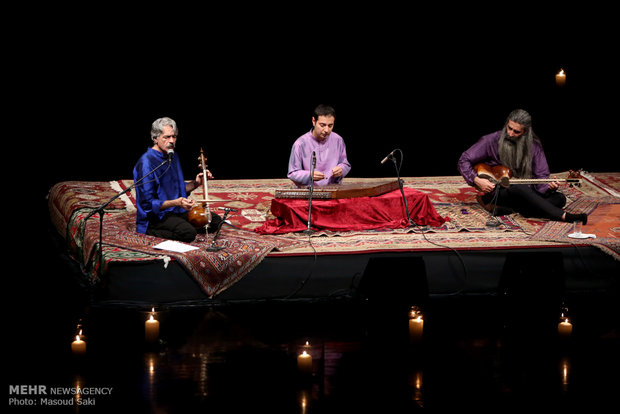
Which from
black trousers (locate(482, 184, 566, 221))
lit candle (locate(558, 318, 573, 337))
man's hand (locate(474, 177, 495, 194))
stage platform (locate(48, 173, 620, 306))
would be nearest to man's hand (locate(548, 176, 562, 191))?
black trousers (locate(482, 184, 566, 221))

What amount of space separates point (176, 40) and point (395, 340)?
433 cm

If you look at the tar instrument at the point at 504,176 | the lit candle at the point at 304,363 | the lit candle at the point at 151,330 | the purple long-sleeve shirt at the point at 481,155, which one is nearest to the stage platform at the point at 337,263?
the tar instrument at the point at 504,176

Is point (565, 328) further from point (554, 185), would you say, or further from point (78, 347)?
point (78, 347)

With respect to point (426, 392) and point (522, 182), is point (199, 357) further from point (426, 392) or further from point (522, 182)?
point (522, 182)

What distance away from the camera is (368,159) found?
9.83 metres

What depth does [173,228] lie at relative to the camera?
6684 mm

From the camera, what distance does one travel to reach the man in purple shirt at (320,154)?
7.47 m

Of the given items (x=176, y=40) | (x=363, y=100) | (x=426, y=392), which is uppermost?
(x=176, y=40)

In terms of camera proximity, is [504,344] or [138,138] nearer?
[504,344]

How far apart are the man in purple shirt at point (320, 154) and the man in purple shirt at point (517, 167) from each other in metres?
1.11

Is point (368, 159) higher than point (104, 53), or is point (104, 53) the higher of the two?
point (104, 53)

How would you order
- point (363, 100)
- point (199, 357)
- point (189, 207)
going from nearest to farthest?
point (199, 357) < point (189, 207) < point (363, 100)

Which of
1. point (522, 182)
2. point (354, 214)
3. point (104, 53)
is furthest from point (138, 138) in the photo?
point (522, 182)

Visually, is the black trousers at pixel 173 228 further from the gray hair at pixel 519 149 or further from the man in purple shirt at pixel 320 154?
the gray hair at pixel 519 149
